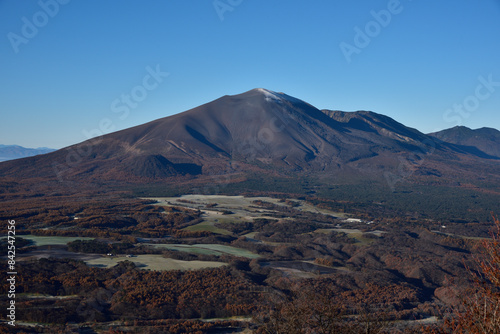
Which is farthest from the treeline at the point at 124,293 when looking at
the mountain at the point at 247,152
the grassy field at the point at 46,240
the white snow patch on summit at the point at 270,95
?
the white snow patch on summit at the point at 270,95

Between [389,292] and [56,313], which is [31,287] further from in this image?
[389,292]

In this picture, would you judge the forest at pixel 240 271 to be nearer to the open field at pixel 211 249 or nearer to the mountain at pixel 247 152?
the open field at pixel 211 249

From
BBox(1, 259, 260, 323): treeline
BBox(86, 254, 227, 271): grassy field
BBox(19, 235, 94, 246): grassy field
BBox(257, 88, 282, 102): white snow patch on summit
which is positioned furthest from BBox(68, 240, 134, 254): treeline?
BBox(257, 88, 282, 102): white snow patch on summit

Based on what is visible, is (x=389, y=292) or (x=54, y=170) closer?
(x=389, y=292)

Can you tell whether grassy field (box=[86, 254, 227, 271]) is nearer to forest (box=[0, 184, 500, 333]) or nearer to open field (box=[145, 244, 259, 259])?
forest (box=[0, 184, 500, 333])

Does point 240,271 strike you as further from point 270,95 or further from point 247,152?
point 270,95

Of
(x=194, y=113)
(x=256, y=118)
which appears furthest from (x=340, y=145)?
(x=194, y=113)

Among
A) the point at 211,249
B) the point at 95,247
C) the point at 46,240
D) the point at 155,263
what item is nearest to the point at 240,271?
the point at 155,263
